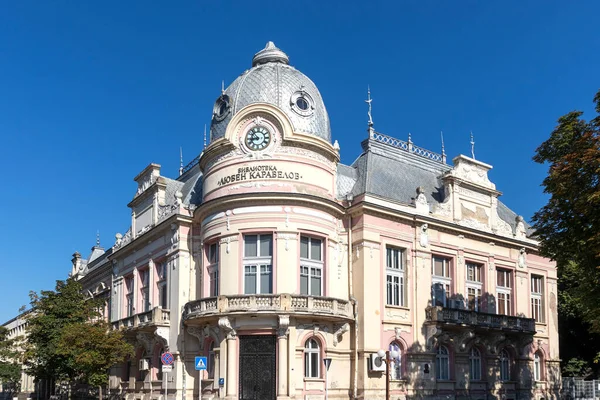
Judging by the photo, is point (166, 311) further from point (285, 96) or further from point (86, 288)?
point (86, 288)

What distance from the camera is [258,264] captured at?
3516cm

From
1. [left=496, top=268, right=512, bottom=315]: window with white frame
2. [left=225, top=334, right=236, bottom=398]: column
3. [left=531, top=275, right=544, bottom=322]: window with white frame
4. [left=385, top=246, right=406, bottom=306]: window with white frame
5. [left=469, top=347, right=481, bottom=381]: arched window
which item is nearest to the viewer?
[left=225, top=334, right=236, bottom=398]: column

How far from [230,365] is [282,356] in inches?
103

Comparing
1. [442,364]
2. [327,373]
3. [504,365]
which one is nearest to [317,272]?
[327,373]

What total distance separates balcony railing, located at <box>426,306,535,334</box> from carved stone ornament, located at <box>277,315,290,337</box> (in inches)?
368

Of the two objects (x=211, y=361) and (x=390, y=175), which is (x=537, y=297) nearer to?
(x=390, y=175)

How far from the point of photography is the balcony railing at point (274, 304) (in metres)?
33.4

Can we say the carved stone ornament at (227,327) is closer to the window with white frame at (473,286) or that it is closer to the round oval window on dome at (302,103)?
the round oval window on dome at (302,103)

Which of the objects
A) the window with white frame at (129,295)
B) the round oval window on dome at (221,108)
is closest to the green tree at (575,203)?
the round oval window on dome at (221,108)

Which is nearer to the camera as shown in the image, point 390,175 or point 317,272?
Result: point 317,272

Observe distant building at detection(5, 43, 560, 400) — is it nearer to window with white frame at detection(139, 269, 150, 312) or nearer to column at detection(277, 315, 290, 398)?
column at detection(277, 315, 290, 398)

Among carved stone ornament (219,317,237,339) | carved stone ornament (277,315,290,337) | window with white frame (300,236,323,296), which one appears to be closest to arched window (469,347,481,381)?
window with white frame (300,236,323,296)

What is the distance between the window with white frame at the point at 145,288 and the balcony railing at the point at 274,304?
1047cm

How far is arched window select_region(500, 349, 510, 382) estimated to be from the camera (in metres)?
43.5
